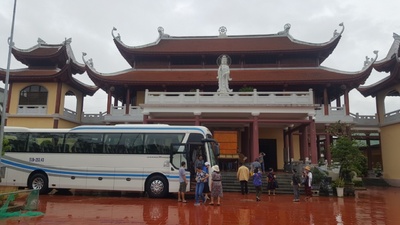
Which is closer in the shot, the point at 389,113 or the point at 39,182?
the point at 39,182

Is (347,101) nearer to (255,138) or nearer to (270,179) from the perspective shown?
(255,138)

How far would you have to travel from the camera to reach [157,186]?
516 inches

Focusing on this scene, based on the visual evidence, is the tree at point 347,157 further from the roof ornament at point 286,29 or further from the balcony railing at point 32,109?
the balcony railing at point 32,109

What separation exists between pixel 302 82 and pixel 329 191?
968 cm

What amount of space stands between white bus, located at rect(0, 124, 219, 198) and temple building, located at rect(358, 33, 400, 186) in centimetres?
1651

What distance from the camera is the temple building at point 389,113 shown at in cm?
2314

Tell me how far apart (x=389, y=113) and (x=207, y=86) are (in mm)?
13755

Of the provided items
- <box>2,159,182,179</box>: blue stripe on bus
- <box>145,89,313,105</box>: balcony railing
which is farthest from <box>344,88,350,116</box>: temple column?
<box>2,159,182,179</box>: blue stripe on bus

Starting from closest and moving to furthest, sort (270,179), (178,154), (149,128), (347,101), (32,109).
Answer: (178,154)
(149,128)
(270,179)
(347,101)
(32,109)

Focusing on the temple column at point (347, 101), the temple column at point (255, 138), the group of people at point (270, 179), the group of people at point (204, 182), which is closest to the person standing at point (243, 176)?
the group of people at point (270, 179)

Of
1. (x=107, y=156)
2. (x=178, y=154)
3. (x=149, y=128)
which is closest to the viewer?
(x=178, y=154)

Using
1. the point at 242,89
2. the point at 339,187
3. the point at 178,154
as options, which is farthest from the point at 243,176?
the point at 242,89

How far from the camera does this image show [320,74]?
24.1 metres

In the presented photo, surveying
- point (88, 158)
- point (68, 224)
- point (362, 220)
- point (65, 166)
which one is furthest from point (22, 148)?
point (362, 220)
